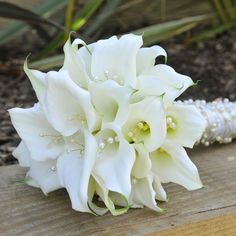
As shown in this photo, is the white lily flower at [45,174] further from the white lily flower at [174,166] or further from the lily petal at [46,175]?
the white lily flower at [174,166]

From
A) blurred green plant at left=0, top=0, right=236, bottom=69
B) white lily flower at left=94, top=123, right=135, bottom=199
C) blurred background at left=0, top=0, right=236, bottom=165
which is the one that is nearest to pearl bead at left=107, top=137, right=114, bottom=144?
white lily flower at left=94, top=123, right=135, bottom=199

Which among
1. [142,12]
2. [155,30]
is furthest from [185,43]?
[155,30]

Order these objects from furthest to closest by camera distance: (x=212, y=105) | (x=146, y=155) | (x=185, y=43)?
(x=185, y=43) → (x=212, y=105) → (x=146, y=155)

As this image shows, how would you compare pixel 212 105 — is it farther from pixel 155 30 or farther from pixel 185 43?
pixel 185 43

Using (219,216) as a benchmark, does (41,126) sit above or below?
above

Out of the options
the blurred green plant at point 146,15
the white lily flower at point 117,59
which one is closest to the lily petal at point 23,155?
the white lily flower at point 117,59

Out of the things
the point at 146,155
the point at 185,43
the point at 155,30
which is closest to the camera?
the point at 146,155
